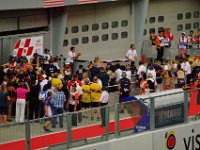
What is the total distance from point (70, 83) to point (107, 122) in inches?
205

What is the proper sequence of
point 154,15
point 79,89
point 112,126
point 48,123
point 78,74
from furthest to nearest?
1. point 154,15
2. point 78,74
3. point 79,89
4. point 112,126
5. point 48,123

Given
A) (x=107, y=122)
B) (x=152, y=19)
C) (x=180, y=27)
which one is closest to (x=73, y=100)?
(x=107, y=122)

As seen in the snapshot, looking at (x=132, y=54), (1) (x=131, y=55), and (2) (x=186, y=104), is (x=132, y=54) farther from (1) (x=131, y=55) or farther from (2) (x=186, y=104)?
(2) (x=186, y=104)

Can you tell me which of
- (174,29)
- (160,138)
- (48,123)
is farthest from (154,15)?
(48,123)

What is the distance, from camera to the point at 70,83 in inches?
1029

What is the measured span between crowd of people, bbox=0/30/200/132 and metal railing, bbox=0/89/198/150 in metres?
0.17

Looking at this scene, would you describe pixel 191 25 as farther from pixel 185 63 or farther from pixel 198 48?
pixel 185 63

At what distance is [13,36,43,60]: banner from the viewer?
30173mm

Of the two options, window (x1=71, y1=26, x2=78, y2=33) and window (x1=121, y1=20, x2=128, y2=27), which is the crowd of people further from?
window (x1=121, y1=20, x2=128, y2=27)

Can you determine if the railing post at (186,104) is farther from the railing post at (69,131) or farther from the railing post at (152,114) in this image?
the railing post at (69,131)

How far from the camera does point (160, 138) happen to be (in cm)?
2261

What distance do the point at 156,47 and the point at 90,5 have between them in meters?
3.30

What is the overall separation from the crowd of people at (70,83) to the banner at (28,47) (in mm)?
447

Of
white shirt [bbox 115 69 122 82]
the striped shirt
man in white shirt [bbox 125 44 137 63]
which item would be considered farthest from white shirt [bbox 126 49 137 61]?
the striped shirt
